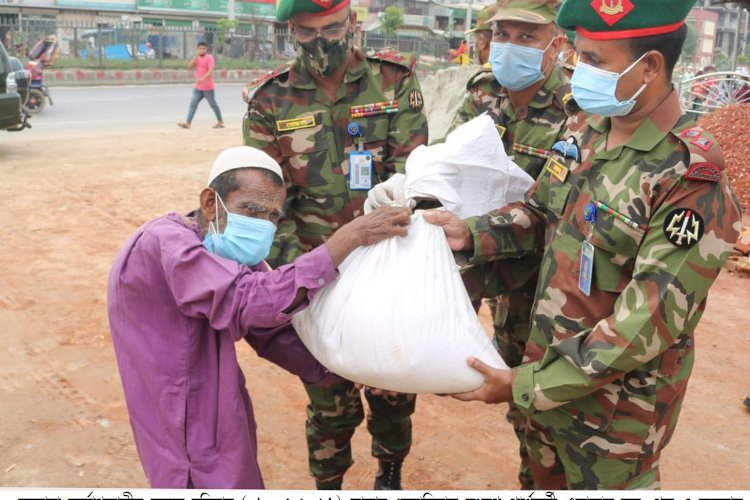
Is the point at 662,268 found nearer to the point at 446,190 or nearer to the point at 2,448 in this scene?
the point at 446,190

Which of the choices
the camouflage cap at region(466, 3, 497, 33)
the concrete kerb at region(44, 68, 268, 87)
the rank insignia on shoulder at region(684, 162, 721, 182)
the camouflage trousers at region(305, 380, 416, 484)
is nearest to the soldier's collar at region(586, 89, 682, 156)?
the rank insignia on shoulder at region(684, 162, 721, 182)

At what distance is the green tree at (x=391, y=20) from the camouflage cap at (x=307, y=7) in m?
32.6

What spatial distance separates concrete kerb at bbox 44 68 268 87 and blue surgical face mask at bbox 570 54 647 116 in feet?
67.8

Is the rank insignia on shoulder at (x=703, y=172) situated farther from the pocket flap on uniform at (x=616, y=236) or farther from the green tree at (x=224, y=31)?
the green tree at (x=224, y=31)

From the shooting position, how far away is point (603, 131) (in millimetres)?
2156

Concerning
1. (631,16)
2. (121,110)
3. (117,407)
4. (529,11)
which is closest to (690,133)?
(631,16)

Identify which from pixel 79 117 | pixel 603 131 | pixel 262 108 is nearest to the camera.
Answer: pixel 603 131

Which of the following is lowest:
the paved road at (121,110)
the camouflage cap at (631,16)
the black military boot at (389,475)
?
the black military boot at (389,475)

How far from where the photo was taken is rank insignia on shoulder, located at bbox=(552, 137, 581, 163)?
7.22ft

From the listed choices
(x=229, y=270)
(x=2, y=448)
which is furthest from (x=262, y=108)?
(x=2, y=448)

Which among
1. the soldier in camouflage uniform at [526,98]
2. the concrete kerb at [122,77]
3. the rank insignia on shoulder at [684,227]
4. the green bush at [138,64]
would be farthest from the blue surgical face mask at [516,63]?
the green bush at [138,64]

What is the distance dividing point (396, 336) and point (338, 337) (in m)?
0.17

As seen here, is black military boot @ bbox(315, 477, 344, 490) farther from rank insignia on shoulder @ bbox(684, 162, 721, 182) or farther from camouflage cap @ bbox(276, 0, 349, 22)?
rank insignia on shoulder @ bbox(684, 162, 721, 182)

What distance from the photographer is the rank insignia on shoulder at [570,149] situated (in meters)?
2.20
